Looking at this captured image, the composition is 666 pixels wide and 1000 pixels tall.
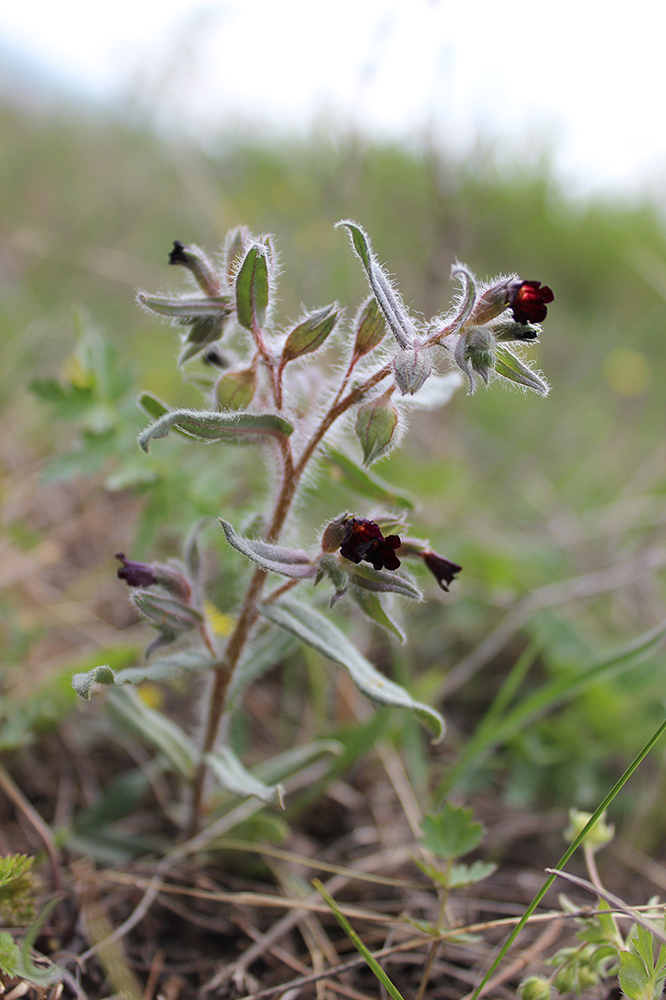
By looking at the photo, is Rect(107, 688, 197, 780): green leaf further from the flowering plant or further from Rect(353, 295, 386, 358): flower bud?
Rect(353, 295, 386, 358): flower bud

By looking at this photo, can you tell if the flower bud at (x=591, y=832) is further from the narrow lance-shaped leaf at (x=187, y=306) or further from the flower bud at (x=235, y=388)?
the narrow lance-shaped leaf at (x=187, y=306)

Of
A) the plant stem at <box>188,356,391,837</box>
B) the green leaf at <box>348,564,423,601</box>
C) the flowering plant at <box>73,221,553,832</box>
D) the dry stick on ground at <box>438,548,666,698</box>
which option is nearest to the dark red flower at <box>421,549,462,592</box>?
the flowering plant at <box>73,221,553,832</box>

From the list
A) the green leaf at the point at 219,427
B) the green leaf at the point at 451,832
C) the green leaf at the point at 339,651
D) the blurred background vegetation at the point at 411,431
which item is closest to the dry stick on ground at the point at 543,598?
the blurred background vegetation at the point at 411,431

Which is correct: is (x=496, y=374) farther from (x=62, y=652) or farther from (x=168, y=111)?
(x=168, y=111)

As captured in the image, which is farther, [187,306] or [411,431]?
[411,431]

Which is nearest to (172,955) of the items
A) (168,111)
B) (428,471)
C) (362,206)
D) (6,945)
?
(6,945)

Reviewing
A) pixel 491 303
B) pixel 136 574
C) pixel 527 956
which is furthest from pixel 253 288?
pixel 527 956

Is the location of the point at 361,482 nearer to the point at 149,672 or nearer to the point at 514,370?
the point at 514,370
